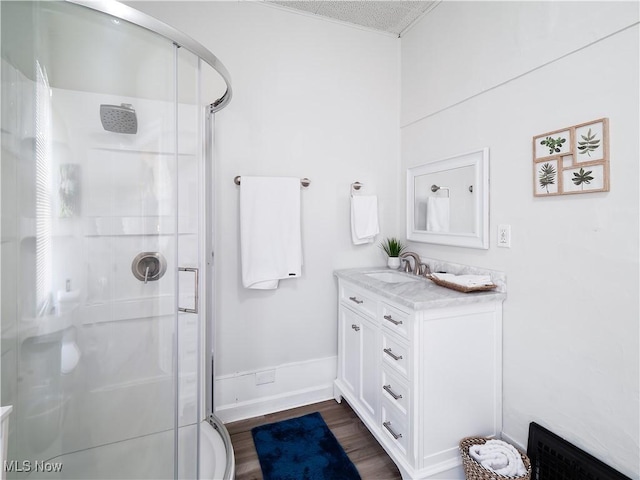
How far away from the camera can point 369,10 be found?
6.69ft

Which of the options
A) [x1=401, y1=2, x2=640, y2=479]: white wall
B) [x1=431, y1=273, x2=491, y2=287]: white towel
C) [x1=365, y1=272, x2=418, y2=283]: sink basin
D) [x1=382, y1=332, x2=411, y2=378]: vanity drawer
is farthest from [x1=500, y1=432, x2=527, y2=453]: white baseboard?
[x1=365, y1=272, x2=418, y2=283]: sink basin

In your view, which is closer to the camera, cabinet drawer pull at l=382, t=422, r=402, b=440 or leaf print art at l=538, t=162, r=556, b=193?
leaf print art at l=538, t=162, r=556, b=193

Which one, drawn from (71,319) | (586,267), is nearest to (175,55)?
(71,319)

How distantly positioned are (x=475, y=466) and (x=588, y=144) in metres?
1.37

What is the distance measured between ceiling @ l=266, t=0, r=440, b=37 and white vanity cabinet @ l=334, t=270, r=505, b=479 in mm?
1786

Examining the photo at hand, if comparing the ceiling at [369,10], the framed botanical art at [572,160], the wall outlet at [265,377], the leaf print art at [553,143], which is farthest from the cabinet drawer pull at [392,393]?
the ceiling at [369,10]

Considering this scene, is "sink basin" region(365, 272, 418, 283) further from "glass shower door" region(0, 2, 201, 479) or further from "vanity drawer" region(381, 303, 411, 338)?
"glass shower door" region(0, 2, 201, 479)

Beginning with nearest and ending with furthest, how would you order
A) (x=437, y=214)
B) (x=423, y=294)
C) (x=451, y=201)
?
(x=423, y=294) < (x=451, y=201) < (x=437, y=214)

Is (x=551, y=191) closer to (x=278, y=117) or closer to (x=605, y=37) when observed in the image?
(x=605, y=37)

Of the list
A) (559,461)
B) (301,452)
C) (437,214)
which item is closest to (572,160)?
(437,214)

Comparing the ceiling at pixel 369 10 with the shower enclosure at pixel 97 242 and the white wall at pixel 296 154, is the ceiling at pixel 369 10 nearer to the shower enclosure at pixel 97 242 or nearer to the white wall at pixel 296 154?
the white wall at pixel 296 154

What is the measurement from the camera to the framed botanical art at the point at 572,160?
3.76ft

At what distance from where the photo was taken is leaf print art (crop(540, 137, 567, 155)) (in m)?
1.27

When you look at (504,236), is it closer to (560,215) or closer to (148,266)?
(560,215)
